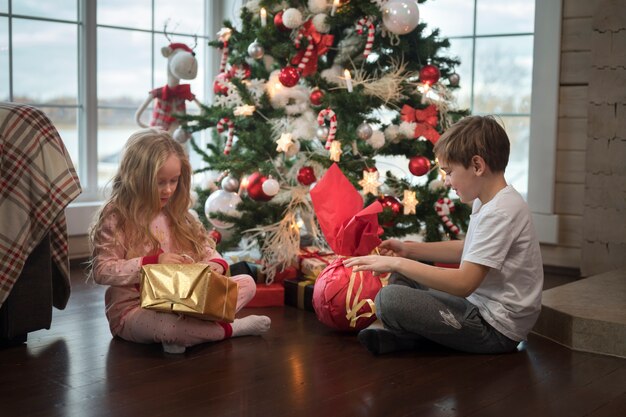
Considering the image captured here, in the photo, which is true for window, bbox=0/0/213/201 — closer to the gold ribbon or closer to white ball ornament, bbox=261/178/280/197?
white ball ornament, bbox=261/178/280/197

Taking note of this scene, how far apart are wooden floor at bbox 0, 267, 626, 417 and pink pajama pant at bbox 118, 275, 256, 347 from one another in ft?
0.12

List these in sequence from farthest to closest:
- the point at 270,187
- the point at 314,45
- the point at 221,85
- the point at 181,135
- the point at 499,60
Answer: the point at 499,60, the point at 181,135, the point at 221,85, the point at 314,45, the point at 270,187

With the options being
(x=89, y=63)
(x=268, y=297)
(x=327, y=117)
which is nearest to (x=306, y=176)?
(x=327, y=117)

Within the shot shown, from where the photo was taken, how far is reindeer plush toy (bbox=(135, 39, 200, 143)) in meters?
3.82

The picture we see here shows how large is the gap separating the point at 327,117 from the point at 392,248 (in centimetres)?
80

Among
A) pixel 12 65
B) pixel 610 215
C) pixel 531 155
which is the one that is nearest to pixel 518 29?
pixel 531 155

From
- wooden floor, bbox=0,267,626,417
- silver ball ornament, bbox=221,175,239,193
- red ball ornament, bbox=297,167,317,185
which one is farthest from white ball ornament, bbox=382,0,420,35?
wooden floor, bbox=0,267,626,417

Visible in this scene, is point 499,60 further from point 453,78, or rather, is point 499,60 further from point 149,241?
point 149,241

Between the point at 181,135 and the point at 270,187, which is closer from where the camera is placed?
the point at 270,187

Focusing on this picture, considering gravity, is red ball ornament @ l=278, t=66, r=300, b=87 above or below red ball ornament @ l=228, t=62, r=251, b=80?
below

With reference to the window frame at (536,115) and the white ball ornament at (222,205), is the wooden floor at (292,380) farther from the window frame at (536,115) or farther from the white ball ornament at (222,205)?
the window frame at (536,115)

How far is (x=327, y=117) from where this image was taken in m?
3.25

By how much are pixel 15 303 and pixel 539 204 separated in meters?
2.58

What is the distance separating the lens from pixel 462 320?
7.84 feet
